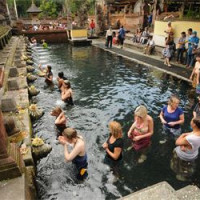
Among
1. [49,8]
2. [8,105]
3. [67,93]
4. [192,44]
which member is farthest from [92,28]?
[8,105]

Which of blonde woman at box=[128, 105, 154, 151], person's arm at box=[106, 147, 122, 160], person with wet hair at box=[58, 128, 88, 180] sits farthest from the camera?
blonde woman at box=[128, 105, 154, 151]

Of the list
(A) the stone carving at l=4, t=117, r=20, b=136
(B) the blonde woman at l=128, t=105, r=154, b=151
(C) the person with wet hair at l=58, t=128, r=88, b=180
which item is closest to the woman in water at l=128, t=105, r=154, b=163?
(B) the blonde woman at l=128, t=105, r=154, b=151

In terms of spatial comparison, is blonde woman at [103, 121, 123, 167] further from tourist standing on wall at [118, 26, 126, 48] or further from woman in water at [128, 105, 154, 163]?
tourist standing on wall at [118, 26, 126, 48]

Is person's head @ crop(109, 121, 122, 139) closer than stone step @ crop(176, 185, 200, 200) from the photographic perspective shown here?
No

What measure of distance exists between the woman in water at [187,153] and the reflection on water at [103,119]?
0.22 metres

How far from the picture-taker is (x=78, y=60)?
1869cm

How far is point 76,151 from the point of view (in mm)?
4875

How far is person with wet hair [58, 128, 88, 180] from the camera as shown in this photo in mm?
4852

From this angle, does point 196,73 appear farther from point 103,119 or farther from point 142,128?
point 142,128

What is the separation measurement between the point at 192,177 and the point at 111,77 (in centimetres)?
915

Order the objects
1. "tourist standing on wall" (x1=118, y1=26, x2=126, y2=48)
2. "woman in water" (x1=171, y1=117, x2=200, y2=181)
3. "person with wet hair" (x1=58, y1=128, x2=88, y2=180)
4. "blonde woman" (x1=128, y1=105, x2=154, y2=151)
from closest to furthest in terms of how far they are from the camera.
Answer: "woman in water" (x1=171, y1=117, x2=200, y2=181) → "person with wet hair" (x1=58, y1=128, x2=88, y2=180) → "blonde woman" (x1=128, y1=105, x2=154, y2=151) → "tourist standing on wall" (x1=118, y1=26, x2=126, y2=48)

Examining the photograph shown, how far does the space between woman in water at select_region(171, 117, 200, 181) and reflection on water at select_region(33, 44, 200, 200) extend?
8.6 inches

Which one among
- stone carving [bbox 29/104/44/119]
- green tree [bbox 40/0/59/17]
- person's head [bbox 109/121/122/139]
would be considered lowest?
stone carving [bbox 29/104/44/119]

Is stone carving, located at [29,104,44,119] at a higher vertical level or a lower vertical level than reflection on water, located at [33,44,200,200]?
higher
